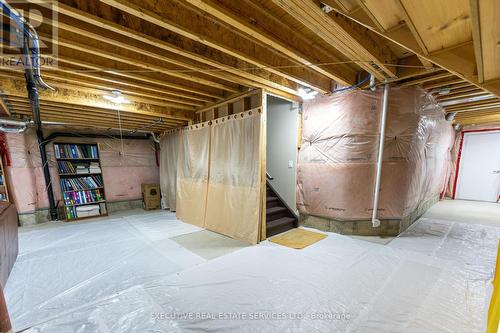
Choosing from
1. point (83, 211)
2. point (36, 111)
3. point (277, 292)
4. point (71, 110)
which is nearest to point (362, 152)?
point (277, 292)

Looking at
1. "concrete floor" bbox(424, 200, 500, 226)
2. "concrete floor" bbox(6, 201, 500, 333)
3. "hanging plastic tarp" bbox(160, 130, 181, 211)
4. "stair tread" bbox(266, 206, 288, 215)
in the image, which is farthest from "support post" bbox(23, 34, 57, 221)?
"concrete floor" bbox(424, 200, 500, 226)

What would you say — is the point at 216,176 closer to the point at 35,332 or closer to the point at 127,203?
the point at 35,332

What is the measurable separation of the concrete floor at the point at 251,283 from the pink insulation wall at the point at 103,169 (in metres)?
1.64

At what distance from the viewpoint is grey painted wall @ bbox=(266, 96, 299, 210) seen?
3.84 meters

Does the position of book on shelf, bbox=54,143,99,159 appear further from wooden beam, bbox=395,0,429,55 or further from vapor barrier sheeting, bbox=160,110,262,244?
wooden beam, bbox=395,0,429,55

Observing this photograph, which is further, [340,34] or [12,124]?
[12,124]

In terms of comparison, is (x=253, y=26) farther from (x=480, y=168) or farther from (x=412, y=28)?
(x=480, y=168)

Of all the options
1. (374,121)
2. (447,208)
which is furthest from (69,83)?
(447,208)

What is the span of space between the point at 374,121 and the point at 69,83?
15.1 ft

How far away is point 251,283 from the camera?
2.04 m

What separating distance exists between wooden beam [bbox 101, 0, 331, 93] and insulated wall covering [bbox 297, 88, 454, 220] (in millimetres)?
1228

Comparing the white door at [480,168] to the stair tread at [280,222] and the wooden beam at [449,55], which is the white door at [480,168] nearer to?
the stair tread at [280,222]

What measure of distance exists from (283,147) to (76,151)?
5.27 metres

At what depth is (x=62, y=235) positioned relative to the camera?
3602mm
